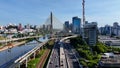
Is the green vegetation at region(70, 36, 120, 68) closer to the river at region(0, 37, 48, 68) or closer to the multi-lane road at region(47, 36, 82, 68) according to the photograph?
the multi-lane road at region(47, 36, 82, 68)

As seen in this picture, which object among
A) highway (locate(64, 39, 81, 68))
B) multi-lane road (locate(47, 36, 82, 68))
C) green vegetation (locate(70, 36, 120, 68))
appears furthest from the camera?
green vegetation (locate(70, 36, 120, 68))

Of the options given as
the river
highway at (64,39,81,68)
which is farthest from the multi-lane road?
the river

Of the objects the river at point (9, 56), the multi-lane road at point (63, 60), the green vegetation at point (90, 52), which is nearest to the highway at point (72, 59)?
the multi-lane road at point (63, 60)

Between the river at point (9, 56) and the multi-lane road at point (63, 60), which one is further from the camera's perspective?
the river at point (9, 56)

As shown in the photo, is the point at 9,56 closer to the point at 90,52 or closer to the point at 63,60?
the point at 63,60

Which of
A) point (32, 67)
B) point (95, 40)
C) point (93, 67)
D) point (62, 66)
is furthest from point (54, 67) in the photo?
point (95, 40)

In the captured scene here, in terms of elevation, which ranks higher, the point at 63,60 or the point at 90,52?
the point at 90,52

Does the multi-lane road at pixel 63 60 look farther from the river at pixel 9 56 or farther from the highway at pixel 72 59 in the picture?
the river at pixel 9 56

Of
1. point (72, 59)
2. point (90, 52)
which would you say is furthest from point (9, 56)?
point (90, 52)

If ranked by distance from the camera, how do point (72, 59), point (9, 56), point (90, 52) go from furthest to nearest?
point (90, 52) < point (9, 56) < point (72, 59)
